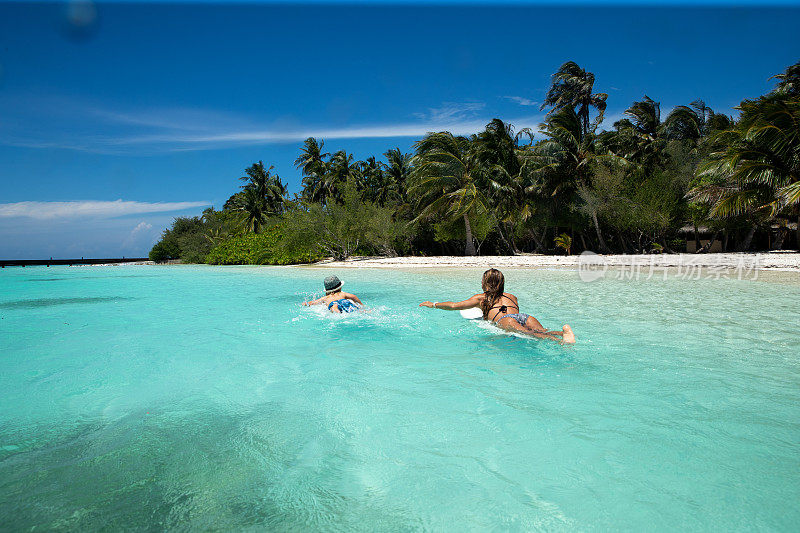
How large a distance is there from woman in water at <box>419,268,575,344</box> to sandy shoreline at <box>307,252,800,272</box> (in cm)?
1637

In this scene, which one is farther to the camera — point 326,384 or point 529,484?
point 326,384

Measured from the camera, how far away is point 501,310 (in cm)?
657

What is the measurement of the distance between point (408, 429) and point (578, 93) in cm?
3751

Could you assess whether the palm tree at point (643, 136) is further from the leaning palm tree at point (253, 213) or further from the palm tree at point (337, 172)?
the leaning palm tree at point (253, 213)

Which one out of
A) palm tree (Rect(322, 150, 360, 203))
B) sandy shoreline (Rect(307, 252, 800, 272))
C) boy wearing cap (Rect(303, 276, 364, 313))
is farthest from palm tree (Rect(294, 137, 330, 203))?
boy wearing cap (Rect(303, 276, 364, 313))

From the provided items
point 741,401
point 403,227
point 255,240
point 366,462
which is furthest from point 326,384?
point 255,240

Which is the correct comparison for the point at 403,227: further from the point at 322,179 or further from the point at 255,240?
the point at 322,179

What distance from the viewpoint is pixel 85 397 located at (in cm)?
453

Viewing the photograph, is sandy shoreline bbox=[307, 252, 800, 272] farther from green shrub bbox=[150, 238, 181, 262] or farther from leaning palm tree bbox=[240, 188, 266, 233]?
green shrub bbox=[150, 238, 181, 262]

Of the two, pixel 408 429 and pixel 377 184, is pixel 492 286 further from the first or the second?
pixel 377 184

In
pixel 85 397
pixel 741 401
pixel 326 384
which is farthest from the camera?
pixel 326 384

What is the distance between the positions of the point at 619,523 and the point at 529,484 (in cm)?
54

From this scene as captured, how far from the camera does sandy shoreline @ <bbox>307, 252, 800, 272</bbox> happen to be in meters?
18.1

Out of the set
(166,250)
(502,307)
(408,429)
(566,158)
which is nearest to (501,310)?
(502,307)
